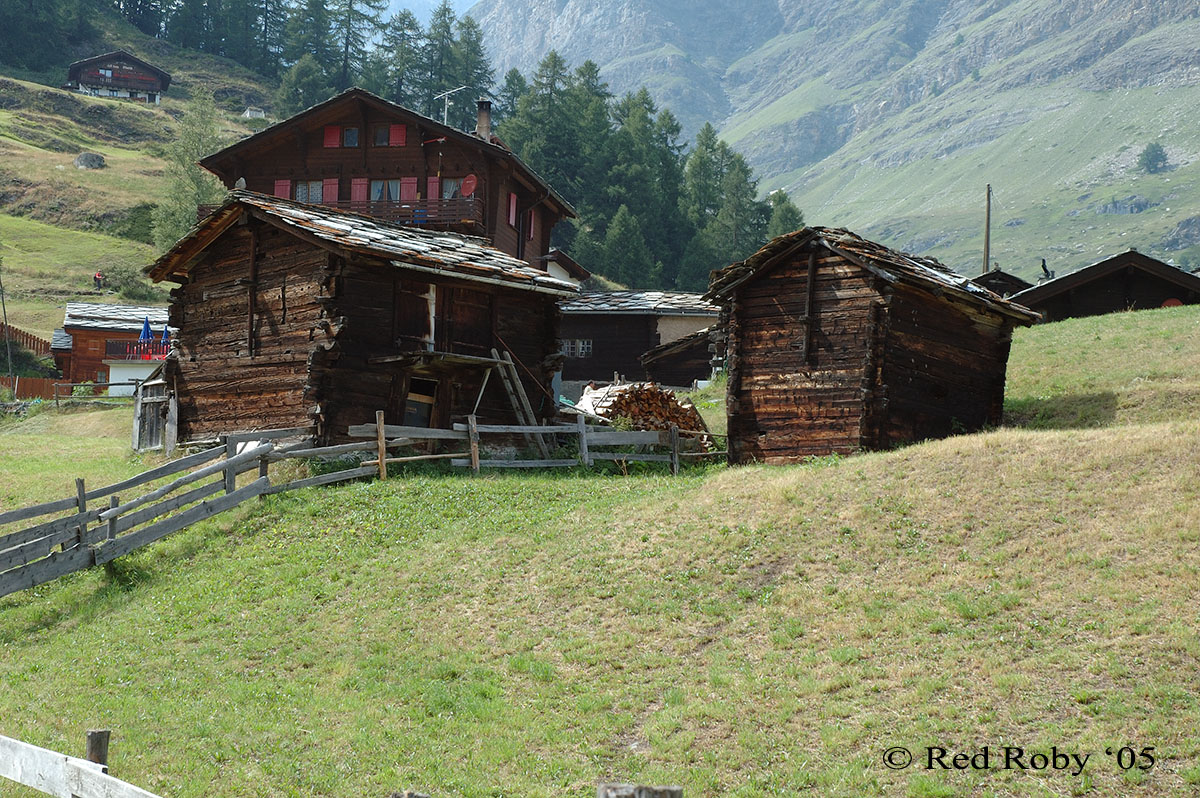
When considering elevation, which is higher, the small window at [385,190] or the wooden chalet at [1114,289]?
the small window at [385,190]

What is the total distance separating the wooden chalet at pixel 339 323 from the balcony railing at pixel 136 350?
22.7 m

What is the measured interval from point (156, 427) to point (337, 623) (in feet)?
58.5

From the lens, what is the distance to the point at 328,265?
82.1 ft

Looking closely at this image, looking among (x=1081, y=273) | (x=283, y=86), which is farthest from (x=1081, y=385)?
(x=283, y=86)

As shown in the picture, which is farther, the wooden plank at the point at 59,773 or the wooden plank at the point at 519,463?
the wooden plank at the point at 519,463

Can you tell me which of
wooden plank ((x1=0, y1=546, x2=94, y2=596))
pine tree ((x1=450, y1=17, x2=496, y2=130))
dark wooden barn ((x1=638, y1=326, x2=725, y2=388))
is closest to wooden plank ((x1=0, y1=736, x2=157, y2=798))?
wooden plank ((x1=0, y1=546, x2=94, y2=596))

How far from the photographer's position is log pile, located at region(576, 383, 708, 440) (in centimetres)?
2908

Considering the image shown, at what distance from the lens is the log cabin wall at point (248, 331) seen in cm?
2586

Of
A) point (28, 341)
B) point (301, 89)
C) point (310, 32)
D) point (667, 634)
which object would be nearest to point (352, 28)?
point (310, 32)

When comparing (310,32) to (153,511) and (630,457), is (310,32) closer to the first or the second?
(630,457)

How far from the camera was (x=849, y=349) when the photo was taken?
24.5m

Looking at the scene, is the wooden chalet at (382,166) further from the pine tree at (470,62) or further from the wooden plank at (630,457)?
the pine tree at (470,62)

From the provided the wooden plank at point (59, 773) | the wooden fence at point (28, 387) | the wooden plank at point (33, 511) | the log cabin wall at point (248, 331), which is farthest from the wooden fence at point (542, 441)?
the wooden fence at point (28, 387)

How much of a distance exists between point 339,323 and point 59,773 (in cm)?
1787
